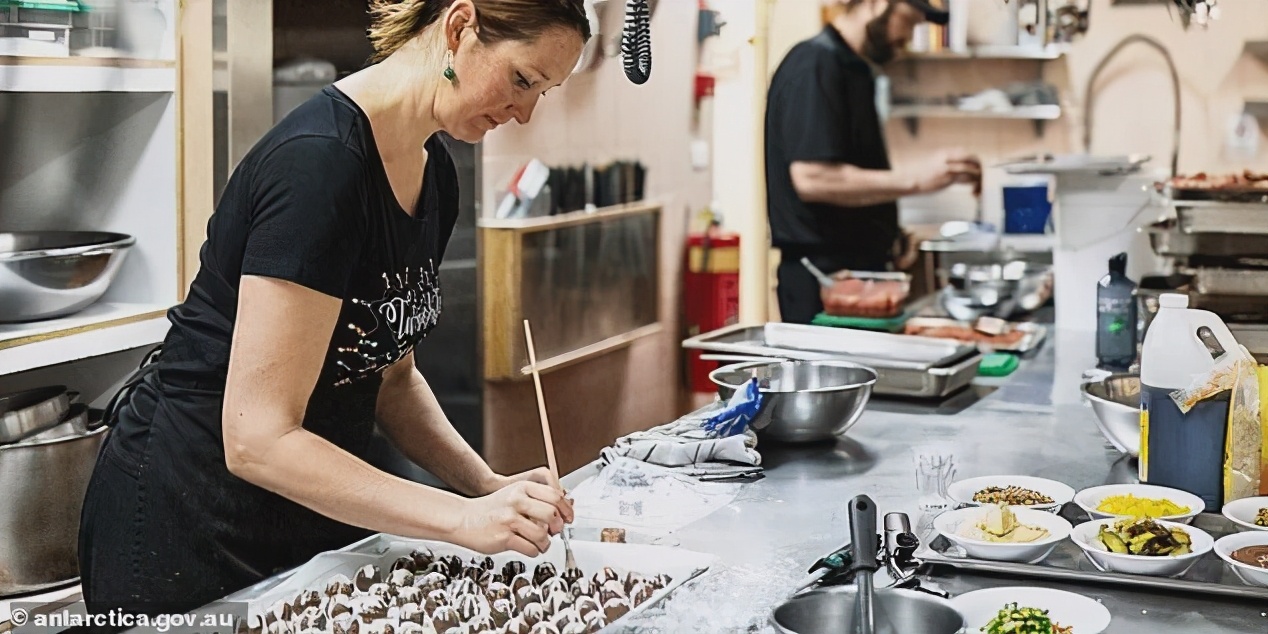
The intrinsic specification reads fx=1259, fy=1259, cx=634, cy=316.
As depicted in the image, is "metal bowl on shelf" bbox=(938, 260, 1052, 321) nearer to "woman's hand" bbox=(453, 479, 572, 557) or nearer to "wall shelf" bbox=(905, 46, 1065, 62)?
"wall shelf" bbox=(905, 46, 1065, 62)

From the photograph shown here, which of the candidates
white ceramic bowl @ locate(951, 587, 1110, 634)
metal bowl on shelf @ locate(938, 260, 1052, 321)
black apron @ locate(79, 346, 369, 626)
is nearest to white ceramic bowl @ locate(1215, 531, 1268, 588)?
white ceramic bowl @ locate(951, 587, 1110, 634)

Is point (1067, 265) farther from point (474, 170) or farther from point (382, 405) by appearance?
point (382, 405)

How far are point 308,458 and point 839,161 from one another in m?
3.33

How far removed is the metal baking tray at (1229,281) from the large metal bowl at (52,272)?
8.70 ft

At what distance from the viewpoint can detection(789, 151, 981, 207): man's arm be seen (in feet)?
14.4

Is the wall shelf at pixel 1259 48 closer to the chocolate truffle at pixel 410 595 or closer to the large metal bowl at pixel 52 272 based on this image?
the large metal bowl at pixel 52 272

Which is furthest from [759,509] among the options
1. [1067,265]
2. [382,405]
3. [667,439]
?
[1067,265]

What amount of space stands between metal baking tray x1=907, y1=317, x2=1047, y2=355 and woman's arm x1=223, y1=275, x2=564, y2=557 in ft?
7.48

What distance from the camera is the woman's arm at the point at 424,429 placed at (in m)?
2.06

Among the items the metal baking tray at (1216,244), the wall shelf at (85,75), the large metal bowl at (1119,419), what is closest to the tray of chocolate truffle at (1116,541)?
the large metal bowl at (1119,419)

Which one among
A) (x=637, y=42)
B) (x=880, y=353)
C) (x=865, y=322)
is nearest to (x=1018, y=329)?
(x=865, y=322)

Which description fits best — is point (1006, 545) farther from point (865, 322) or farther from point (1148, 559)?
point (865, 322)

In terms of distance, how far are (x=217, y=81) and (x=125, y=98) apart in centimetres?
24

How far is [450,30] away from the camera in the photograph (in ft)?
5.67
